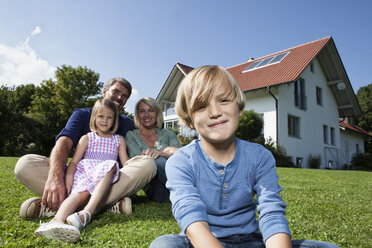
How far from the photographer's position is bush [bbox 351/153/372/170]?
22078mm

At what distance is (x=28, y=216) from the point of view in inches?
97.9

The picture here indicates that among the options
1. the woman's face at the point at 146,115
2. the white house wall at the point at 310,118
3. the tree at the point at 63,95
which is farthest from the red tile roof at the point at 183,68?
the woman's face at the point at 146,115

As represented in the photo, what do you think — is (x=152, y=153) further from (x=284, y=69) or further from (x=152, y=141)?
(x=284, y=69)

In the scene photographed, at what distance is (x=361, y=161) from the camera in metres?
22.6

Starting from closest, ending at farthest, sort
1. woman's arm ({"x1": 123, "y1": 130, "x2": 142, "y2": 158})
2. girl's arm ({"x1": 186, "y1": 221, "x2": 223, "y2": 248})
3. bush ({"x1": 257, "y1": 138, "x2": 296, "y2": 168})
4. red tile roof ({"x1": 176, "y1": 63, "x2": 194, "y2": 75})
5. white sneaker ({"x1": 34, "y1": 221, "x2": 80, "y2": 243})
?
girl's arm ({"x1": 186, "y1": 221, "x2": 223, "y2": 248}) < white sneaker ({"x1": 34, "y1": 221, "x2": 80, "y2": 243}) < woman's arm ({"x1": 123, "y1": 130, "x2": 142, "y2": 158}) < bush ({"x1": 257, "y1": 138, "x2": 296, "y2": 168}) < red tile roof ({"x1": 176, "y1": 63, "x2": 194, "y2": 75})

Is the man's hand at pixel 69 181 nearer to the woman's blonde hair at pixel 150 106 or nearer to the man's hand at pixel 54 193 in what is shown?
the man's hand at pixel 54 193

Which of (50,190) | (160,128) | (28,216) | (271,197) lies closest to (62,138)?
(50,190)

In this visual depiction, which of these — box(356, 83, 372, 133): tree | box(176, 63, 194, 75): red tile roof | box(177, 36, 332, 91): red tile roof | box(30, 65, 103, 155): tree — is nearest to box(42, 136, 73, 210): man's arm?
box(177, 36, 332, 91): red tile roof

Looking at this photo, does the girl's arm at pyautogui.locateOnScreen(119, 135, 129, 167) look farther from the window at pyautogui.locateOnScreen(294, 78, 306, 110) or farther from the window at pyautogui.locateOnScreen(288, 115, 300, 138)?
the window at pyautogui.locateOnScreen(294, 78, 306, 110)

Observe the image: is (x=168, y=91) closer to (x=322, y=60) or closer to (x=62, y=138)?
(x=322, y=60)

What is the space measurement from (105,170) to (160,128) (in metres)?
1.44

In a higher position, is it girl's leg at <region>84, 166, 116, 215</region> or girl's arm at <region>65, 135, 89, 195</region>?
girl's arm at <region>65, 135, 89, 195</region>

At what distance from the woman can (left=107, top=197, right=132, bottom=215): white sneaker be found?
63cm

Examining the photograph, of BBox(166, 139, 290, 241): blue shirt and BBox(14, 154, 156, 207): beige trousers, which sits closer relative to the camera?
BBox(166, 139, 290, 241): blue shirt
